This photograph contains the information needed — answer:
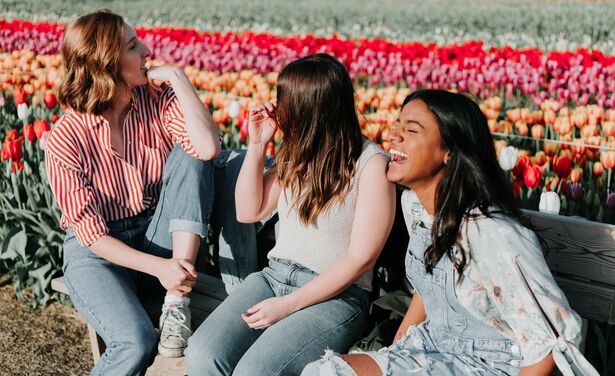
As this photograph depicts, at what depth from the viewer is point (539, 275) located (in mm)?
1934

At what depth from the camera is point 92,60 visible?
2.85 metres

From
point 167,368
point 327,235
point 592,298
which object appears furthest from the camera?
point 167,368

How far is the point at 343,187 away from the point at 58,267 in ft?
6.45

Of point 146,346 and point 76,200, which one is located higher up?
point 76,200

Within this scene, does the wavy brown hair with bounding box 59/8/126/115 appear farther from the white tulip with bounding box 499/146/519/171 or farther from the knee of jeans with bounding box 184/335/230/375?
the white tulip with bounding box 499/146/519/171

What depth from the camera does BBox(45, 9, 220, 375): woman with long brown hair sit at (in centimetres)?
272

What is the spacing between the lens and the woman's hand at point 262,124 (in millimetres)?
2750

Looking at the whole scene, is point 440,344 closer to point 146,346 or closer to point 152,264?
point 146,346

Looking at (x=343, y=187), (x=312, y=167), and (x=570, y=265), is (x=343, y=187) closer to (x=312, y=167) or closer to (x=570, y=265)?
(x=312, y=167)

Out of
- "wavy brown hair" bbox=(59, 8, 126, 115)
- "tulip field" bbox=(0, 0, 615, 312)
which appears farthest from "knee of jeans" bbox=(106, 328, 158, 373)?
"tulip field" bbox=(0, 0, 615, 312)

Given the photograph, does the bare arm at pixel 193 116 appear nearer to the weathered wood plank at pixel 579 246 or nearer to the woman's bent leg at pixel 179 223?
the woman's bent leg at pixel 179 223

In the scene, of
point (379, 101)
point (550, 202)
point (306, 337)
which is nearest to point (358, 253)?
point (306, 337)

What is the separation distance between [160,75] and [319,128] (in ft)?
2.63

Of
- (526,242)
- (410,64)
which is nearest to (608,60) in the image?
(410,64)
